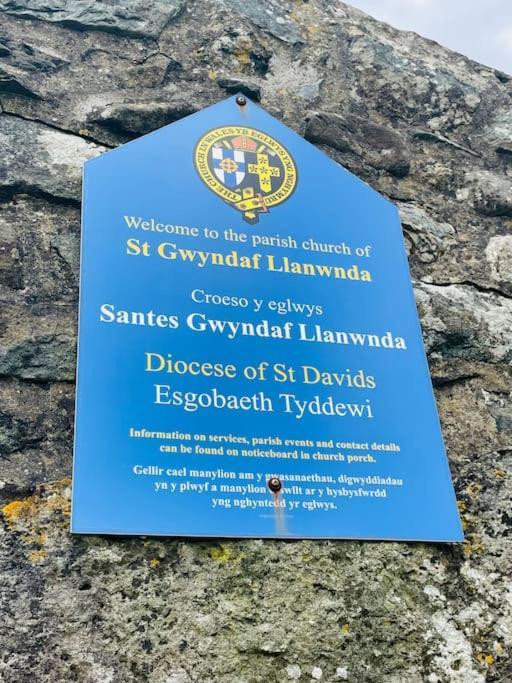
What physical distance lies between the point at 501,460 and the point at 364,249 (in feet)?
2.84

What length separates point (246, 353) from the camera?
8.25 feet

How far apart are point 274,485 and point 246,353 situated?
44 centimetres

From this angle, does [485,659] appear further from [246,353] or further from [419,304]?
[419,304]

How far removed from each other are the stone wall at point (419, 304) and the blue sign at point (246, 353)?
102mm

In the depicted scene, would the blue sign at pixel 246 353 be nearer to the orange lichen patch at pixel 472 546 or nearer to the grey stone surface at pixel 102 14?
the orange lichen patch at pixel 472 546

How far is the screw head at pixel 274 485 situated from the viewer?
2279mm

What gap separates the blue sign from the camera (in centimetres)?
224

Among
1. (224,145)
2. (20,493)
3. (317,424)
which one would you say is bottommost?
(20,493)

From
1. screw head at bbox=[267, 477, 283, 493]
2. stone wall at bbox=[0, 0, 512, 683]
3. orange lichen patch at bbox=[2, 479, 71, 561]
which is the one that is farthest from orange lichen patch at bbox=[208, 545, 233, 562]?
orange lichen patch at bbox=[2, 479, 71, 561]

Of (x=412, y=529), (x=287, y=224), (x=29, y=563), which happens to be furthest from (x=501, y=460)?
(x=29, y=563)

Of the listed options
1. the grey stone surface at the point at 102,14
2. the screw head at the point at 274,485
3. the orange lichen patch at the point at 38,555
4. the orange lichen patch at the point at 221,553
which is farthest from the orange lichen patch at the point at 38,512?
the grey stone surface at the point at 102,14

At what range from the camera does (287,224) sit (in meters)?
2.89

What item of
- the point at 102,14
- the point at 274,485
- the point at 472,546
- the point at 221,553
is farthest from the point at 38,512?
the point at 102,14

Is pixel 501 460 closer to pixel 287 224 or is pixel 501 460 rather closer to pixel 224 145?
pixel 287 224
